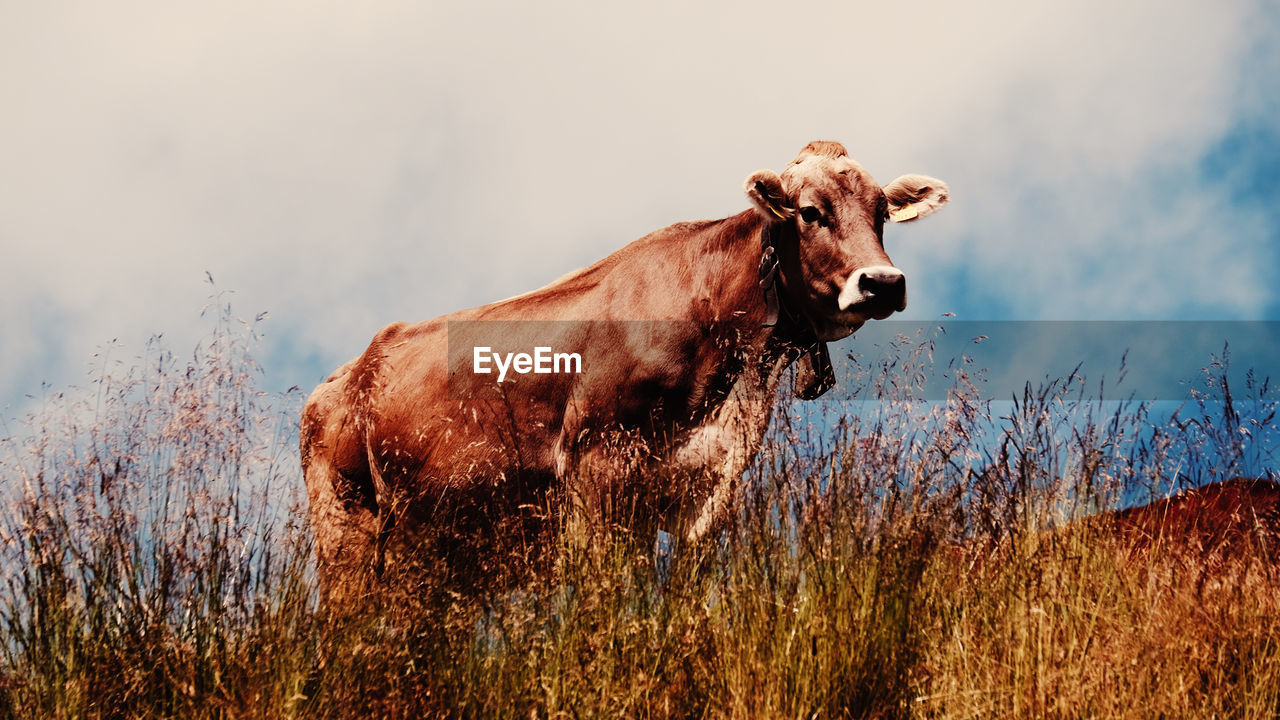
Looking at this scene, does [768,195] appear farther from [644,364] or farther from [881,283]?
[644,364]

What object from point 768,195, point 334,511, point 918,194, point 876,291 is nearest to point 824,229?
point 768,195

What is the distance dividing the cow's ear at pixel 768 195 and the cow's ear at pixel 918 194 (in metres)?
0.87

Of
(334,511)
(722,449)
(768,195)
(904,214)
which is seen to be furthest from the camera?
(334,511)

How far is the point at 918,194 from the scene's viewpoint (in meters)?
6.10

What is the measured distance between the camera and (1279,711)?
3.89 m

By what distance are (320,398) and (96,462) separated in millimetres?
3413

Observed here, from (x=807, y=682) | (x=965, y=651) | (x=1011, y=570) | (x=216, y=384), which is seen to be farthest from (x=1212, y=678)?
(x=216, y=384)

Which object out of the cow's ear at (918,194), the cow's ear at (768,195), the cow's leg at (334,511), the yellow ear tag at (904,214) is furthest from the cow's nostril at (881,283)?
the cow's leg at (334,511)

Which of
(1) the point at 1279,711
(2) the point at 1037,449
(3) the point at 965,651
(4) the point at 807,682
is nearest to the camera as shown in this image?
(4) the point at 807,682

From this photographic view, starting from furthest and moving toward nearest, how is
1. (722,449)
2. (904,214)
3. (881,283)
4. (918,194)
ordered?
(918,194), (904,214), (722,449), (881,283)

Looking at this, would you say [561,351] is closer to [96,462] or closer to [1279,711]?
[96,462]

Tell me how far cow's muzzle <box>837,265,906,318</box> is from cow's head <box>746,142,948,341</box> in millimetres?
32

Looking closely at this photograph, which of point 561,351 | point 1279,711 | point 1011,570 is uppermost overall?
point 561,351

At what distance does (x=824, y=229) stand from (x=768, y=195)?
0.37 metres
